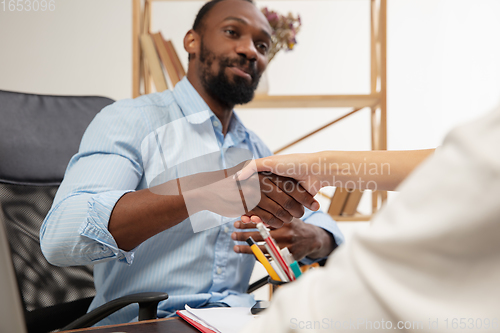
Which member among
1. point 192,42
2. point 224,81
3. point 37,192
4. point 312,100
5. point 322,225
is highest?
point 192,42

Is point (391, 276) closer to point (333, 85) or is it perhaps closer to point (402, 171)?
point (402, 171)

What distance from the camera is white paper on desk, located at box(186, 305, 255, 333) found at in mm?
484

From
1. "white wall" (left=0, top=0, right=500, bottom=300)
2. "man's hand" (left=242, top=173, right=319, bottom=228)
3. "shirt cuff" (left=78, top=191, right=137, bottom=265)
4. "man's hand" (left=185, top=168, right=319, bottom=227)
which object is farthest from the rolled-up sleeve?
"white wall" (left=0, top=0, right=500, bottom=300)

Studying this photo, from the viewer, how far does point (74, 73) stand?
2.01 m

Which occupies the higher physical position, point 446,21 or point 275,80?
point 446,21

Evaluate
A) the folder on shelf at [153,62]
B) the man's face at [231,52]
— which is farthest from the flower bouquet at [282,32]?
the folder on shelf at [153,62]

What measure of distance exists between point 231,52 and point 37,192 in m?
0.62

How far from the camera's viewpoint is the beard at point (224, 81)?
1051 millimetres

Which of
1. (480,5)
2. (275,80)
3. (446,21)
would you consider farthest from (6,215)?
(480,5)

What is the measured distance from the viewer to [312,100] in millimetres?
1366

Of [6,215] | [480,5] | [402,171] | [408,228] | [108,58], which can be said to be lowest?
[6,215]

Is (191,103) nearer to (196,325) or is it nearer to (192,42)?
(192,42)

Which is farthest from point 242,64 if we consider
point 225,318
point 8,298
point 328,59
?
point 328,59

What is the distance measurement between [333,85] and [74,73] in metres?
1.38
